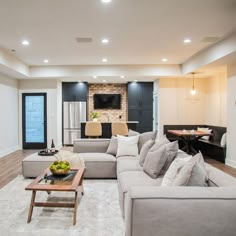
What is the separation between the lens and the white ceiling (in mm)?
3527

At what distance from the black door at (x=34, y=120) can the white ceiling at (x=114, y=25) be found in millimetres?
2546

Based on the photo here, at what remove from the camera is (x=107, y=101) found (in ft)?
33.7

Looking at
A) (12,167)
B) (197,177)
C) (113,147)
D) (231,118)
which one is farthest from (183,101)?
(197,177)

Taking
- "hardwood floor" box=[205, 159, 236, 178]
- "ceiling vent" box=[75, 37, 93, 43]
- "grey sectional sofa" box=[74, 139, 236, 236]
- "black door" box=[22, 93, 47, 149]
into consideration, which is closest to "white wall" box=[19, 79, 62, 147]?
"black door" box=[22, 93, 47, 149]

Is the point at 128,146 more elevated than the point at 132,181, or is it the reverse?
the point at 128,146

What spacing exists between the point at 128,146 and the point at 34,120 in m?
5.10

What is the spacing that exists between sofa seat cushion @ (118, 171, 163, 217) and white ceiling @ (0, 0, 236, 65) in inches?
91.6

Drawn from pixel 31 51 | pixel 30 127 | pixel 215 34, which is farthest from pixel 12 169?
pixel 215 34

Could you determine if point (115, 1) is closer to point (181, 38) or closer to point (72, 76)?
point (181, 38)

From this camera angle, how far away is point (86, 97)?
9695 mm

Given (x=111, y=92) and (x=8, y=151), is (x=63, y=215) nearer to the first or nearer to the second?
(x=8, y=151)

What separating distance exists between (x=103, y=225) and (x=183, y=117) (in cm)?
647

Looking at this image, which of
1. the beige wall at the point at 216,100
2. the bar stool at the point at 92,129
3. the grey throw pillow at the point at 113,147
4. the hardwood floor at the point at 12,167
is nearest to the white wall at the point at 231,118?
the hardwood floor at the point at 12,167

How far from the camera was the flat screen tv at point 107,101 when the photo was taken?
33.6 feet
